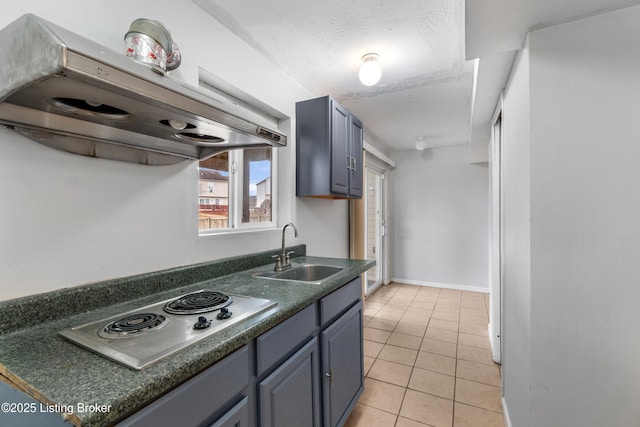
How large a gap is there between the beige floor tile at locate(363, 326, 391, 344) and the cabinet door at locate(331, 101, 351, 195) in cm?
156

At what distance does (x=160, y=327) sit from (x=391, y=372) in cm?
201

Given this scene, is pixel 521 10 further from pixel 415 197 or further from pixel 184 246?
pixel 415 197

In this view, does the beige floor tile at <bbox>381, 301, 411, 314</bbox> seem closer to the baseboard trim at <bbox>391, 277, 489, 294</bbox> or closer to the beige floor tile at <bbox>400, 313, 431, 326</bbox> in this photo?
the beige floor tile at <bbox>400, 313, 431, 326</bbox>

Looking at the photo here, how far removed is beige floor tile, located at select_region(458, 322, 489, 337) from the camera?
3.00 meters

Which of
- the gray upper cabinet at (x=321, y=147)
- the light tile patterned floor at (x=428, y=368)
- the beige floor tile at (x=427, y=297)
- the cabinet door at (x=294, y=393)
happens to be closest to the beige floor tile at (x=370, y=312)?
the light tile patterned floor at (x=428, y=368)

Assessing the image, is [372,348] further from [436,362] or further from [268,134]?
[268,134]

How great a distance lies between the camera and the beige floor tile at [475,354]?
2466 millimetres

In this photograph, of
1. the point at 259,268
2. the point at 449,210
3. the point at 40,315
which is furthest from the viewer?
the point at 449,210

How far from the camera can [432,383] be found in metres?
2.14

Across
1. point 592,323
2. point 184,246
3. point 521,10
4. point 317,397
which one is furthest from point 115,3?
point 592,323

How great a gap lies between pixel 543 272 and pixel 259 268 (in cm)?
147

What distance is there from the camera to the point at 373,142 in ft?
13.7

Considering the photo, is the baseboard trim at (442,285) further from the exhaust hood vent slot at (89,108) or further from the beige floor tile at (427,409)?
the exhaust hood vent slot at (89,108)

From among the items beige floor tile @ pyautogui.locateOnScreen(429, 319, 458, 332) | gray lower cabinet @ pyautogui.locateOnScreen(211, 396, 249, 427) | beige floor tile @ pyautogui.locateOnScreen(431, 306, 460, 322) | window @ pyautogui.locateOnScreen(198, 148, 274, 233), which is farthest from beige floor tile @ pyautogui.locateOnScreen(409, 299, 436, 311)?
gray lower cabinet @ pyautogui.locateOnScreen(211, 396, 249, 427)
